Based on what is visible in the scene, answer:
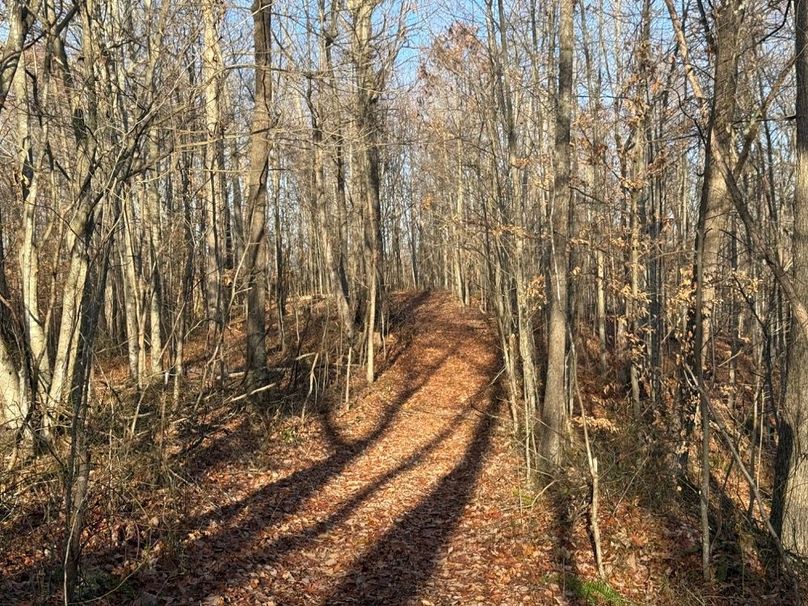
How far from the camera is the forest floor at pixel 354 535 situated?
4.96m

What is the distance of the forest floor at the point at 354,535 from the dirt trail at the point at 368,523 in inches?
0.8

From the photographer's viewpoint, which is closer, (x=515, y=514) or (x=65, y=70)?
(x=65, y=70)

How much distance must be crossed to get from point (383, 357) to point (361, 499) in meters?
7.65

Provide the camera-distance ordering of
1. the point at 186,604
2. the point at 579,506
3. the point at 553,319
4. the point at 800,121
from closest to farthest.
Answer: the point at 186,604 < the point at 800,121 < the point at 579,506 < the point at 553,319

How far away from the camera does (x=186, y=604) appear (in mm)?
4617

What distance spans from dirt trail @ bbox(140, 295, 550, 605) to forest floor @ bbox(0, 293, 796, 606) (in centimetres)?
2

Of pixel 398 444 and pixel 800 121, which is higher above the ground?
pixel 800 121

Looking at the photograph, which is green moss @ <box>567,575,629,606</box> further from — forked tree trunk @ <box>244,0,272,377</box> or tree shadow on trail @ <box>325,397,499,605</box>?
forked tree trunk @ <box>244,0,272,377</box>

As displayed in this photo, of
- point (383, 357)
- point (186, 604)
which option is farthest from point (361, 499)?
point (383, 357)

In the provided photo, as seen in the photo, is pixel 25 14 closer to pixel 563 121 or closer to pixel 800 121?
pixel 563 121

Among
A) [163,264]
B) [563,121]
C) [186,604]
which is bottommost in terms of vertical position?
[186,604]

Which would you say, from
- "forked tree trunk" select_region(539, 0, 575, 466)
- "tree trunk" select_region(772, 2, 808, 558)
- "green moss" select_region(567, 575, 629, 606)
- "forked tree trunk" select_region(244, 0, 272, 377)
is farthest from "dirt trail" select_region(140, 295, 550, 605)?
"tree trunk" select_region(772, 2, 808, 558)

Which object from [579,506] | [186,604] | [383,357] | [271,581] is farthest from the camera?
[383,357]

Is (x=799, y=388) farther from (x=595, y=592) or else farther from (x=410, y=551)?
(x=410, y=551)
